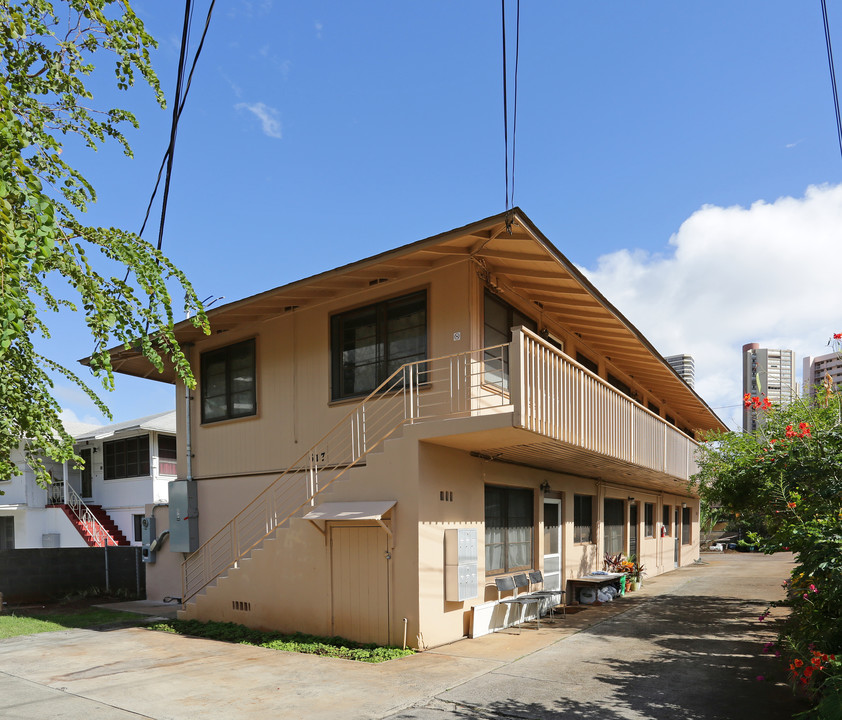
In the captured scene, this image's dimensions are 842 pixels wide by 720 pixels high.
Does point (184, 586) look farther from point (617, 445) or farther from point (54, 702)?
point (617, 445)

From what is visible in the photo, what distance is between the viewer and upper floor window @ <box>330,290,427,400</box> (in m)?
11.2

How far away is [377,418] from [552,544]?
509 centimetres

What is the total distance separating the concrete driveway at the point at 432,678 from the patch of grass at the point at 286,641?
0.28 meters

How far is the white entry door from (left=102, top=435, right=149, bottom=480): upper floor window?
54.8 ft

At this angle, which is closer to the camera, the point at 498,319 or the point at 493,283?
the point at 493,283

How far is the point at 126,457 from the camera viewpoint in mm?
25625

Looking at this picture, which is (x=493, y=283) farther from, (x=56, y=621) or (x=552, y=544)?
(x=56, y=621)

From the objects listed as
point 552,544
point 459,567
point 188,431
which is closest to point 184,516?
point 188,431

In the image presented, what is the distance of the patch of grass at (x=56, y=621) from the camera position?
40.2ft

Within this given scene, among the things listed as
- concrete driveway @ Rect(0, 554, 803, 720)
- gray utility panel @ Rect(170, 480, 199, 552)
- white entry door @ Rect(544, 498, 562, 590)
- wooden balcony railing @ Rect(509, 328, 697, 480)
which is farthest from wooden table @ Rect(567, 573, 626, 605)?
gray utility panel @ Rect(170, 480, 199, 552)

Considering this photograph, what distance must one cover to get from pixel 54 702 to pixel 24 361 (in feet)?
15.4

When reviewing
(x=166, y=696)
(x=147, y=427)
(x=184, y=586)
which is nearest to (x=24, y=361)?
(x=166, y=696)

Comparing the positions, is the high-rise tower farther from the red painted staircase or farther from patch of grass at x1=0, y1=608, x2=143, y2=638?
the red painted staircase

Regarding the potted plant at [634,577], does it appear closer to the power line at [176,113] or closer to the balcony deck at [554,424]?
the balcony deck at [554,424]
